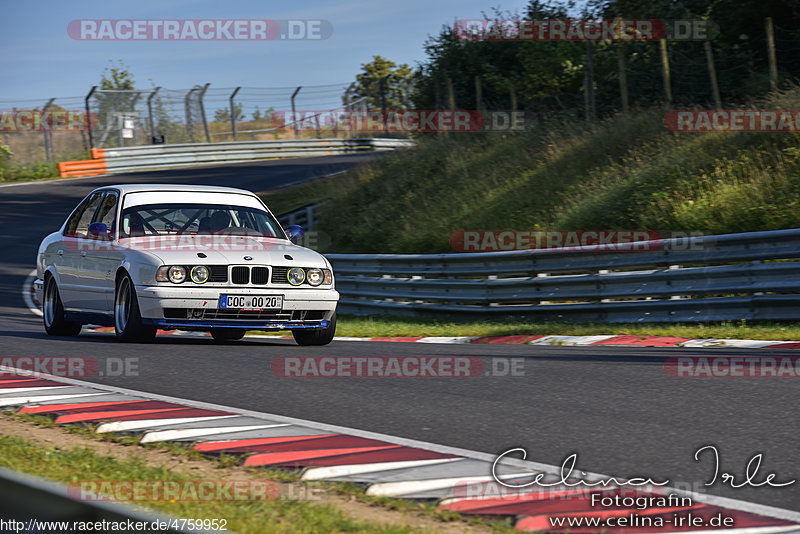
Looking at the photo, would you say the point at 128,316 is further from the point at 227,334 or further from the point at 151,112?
the point at 151,112

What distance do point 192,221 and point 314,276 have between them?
1705 mm

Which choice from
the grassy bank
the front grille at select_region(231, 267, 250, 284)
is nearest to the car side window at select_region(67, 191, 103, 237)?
the front grille at select_region(231, 267, 250, 284)

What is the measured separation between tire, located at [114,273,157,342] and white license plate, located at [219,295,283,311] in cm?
77

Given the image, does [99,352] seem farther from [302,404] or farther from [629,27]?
[629,27]

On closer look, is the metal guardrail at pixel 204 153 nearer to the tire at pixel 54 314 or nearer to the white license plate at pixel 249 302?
the tire at pixel 54 314

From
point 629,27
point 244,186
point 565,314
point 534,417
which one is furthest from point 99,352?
point 244,186

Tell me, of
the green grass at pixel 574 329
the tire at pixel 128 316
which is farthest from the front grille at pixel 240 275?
the green grass at pixel 574 329

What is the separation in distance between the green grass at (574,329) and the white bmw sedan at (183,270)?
232 cm

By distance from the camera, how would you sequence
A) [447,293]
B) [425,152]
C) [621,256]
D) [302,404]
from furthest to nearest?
[425,152], [447,293], [621,256], [302,404]

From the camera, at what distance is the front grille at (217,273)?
947cm

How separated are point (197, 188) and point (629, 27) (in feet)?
45.3

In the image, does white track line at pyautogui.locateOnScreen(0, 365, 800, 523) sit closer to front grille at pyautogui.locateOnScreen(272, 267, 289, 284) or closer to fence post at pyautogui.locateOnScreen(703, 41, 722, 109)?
front grille at pyautogui.locateOnScreen(272, 267, 289, 284)

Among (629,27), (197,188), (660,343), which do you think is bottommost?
(660,343)

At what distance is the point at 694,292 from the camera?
37.6 feet
